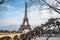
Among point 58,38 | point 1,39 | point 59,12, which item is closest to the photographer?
point 59,12

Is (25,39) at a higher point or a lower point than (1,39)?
higher

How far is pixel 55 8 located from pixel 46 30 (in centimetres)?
25

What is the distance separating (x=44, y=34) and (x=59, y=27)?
0.19 metres

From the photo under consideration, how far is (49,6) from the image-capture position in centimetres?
193

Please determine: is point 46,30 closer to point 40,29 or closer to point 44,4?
point 40,29

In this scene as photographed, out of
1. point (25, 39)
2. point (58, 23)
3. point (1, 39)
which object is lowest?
point (1, 39)

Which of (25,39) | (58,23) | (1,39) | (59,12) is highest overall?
(59,12)

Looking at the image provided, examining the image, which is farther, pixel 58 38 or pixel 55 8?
pixel 58 38

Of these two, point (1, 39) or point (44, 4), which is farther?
point (1, 39)

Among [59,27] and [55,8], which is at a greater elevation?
[55,8]

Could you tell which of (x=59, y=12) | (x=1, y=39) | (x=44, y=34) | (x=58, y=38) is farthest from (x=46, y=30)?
(x=1, y=39)

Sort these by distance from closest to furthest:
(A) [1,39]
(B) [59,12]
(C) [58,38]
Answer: (B) [59,12] < (C) [58,38] < (A) [1,39]

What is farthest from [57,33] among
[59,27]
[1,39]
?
[1,39]

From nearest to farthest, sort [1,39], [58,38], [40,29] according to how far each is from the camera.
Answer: [40,29], [58,38], [1,39]
